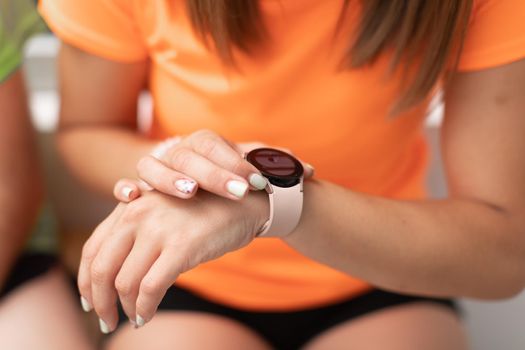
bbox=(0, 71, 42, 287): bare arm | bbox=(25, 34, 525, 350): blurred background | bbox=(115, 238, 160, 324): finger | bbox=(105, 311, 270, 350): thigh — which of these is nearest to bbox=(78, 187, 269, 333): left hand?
bbox=(115, 238, 160, 324): finger

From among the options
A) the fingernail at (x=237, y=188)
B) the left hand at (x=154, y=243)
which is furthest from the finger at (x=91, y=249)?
the fingernail at (x=237, y=188)

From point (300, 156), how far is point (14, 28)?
416 millimetres

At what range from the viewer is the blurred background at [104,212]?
3.61 ft

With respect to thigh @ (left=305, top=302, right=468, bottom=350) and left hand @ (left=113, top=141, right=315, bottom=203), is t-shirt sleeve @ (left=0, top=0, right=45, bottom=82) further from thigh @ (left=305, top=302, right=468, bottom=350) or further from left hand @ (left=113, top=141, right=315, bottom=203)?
thigh @ (left=305, top=302, right=468, bottom=350)

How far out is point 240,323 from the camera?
849 mm

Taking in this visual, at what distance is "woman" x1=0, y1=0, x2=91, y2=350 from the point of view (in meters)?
0.82

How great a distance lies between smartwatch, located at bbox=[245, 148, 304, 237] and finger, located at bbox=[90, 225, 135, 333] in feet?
0.44

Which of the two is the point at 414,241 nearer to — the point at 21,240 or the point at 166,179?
the point at 166,179

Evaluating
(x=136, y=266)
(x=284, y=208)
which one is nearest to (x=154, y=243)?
(x=136, y=266)

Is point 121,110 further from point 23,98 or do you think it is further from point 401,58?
point 401,58

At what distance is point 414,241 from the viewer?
702 millimetres

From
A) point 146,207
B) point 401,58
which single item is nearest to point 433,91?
point 401,58

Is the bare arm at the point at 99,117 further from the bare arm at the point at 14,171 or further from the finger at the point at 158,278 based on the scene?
the finger at the point at 158,278

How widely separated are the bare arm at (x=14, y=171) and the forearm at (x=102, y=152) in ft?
0.18
